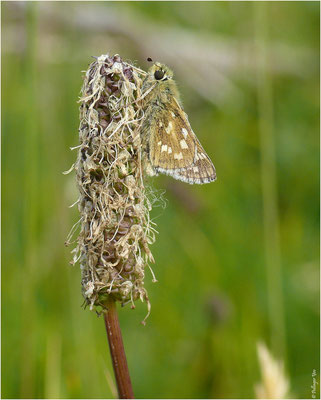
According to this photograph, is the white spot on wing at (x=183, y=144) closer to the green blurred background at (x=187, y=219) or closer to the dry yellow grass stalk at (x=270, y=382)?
the green blurred background at (x=187, y=219)

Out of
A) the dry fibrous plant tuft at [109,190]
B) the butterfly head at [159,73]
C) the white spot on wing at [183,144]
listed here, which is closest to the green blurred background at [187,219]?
the butterfly head at [159,73]

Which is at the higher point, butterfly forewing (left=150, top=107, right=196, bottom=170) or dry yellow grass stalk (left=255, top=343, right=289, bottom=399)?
butterfly forewing (left=150, top=107, right=196, bottom=170)

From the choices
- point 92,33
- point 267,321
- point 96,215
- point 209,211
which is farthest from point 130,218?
point 92,33

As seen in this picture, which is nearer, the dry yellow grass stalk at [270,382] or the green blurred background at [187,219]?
the dry yellow grass stalk at [270,382]

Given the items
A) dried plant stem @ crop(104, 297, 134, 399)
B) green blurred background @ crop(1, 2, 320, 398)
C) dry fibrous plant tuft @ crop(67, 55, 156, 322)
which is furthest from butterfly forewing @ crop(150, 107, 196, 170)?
dried plant stem @ crop(104, 297, 134, 399)

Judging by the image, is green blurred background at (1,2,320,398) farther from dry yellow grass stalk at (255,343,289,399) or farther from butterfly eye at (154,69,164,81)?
dry yellow grass stalk at (255,343,289,399)

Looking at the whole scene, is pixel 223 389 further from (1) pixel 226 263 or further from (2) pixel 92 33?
(2) pixel 92 33

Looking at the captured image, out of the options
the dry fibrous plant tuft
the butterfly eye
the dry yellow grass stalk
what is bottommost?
the dry yellow grass stalk

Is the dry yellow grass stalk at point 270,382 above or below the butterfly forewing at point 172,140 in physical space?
below
